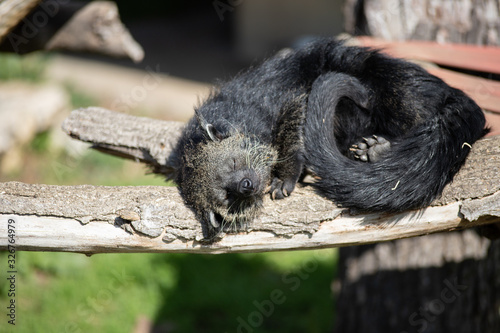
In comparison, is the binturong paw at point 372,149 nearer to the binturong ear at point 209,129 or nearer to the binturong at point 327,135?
the binturong at point 327,135

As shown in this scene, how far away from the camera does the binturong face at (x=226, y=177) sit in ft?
8.46

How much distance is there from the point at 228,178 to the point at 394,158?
36.5 inches

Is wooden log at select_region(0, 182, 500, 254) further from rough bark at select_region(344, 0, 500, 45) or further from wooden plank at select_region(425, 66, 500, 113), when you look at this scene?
rough bark at select_region(344, 0, 500, 45)

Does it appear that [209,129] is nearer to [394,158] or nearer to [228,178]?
[228,178]

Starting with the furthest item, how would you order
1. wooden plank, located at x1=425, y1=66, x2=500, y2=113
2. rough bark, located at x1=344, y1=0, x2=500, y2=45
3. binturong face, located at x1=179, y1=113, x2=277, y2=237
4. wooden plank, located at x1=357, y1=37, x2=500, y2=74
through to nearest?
rough bark, located at x1=344, y1=0, x2=500, y2=45 < wooden plank, located at x1=357, y1=37, x2=500, y2=74 < wooden plank, located at x1=425, y1=66, x2=500, y2=113 < binturong face, located at x1=179, y1=113, x2=277, y2=237

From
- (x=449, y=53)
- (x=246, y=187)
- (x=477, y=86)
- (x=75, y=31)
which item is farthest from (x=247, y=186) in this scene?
(x=75, y=31)

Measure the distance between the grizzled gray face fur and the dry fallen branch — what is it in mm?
99

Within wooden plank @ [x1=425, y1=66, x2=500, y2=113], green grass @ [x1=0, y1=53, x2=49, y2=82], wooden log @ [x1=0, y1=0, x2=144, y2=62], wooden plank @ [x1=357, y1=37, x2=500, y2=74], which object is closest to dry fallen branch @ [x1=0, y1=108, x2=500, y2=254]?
wooden plank @ [x1=425, y1=66, x2=500, y2=113]

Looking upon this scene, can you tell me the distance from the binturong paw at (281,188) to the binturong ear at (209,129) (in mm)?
422

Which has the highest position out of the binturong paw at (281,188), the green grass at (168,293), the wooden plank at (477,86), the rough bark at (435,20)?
the rough bark at (435,20)

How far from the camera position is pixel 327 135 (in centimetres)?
269

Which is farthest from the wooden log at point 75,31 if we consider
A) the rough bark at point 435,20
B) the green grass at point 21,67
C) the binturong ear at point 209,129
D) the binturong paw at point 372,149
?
the green grass at point 21,67

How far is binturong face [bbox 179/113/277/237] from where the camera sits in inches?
102

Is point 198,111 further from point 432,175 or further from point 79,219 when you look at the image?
point 432,175
